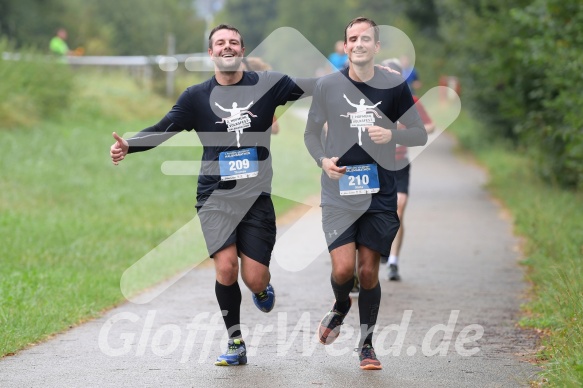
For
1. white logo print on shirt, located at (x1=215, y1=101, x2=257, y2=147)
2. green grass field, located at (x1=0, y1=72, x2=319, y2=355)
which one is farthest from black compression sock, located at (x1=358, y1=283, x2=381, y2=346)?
green grass field, located at (x1=0, y1=72, x2=319, y2=355)

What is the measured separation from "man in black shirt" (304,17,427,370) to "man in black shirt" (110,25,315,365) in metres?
0.36

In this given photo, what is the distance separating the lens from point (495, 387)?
6406mm

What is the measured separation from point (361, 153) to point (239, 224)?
0.94 m

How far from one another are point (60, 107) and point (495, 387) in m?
20.2

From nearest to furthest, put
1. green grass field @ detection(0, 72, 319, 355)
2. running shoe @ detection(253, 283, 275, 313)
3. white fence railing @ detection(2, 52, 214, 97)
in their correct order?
running shoe @ detection(253, 283, 275, 313), green grass field @ detection(0, 72, 319, 355), white fence railing @ detection(2, 52, 214, 97)

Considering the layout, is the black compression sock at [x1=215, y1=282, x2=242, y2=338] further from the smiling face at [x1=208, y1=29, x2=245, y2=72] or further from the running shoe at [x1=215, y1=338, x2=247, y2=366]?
the smiling face at [x1=208, y1=29, x2=245, y2=72]

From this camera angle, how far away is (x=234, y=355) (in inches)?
279

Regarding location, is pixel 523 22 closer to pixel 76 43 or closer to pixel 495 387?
pixel 495 387

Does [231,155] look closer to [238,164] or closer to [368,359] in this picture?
[238,164]

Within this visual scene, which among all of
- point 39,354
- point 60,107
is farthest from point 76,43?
point 39,354

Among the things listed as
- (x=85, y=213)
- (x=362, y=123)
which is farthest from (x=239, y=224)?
(x=85, y=213)

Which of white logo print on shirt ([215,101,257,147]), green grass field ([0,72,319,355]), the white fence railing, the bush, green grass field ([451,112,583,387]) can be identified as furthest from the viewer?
the white fence railing

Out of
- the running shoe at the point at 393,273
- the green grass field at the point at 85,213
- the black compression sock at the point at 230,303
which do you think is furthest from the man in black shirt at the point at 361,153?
the running shoe at the point at 393,273

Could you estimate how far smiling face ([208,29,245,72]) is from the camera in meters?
7.03
